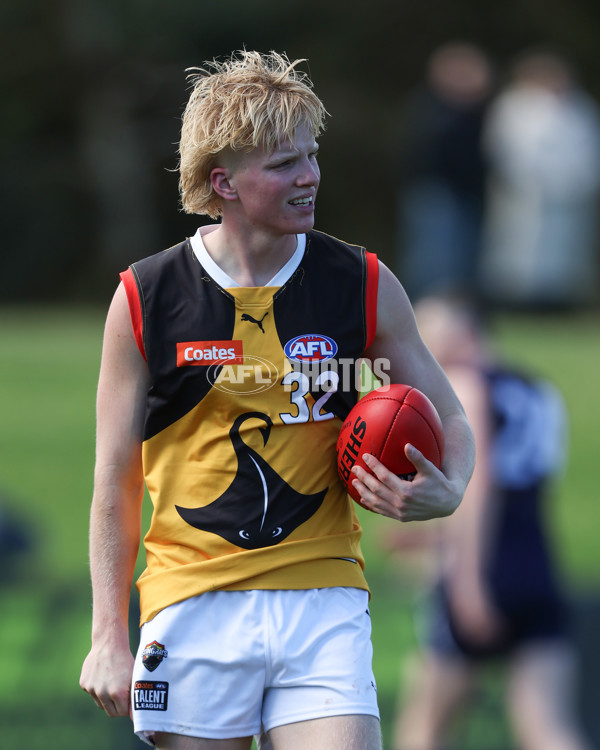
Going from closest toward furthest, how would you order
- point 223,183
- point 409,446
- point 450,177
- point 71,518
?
point 409,446, point 223,183, point 71,518, point 450,177

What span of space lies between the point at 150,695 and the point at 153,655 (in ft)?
0.34

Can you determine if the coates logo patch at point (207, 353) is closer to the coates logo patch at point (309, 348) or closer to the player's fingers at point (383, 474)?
the coates logo patch at point (309, 348)

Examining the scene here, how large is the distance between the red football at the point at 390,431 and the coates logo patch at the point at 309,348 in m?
0.17

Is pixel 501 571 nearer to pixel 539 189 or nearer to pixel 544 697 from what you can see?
pixel 544 697

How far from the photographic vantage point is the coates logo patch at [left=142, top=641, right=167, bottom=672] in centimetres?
330

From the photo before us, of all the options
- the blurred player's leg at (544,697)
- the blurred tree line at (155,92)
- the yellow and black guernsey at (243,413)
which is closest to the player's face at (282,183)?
the yellow and black guernsey at (243,413)

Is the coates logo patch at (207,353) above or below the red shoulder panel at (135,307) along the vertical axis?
below

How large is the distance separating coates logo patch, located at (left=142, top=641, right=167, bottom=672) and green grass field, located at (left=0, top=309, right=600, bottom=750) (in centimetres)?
419

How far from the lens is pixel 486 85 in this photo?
15859 millimetres

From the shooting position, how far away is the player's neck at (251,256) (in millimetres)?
3391

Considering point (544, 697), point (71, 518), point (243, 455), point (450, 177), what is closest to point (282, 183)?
point (243, 455)

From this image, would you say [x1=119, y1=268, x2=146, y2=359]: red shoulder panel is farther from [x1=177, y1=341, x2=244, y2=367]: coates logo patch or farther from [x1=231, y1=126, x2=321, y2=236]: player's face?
[x1=231, y1=126, x2=321, y2=236]: player's face

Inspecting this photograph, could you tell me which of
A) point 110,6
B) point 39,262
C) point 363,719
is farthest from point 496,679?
point 110,6

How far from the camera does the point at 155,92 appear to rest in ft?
83.6
